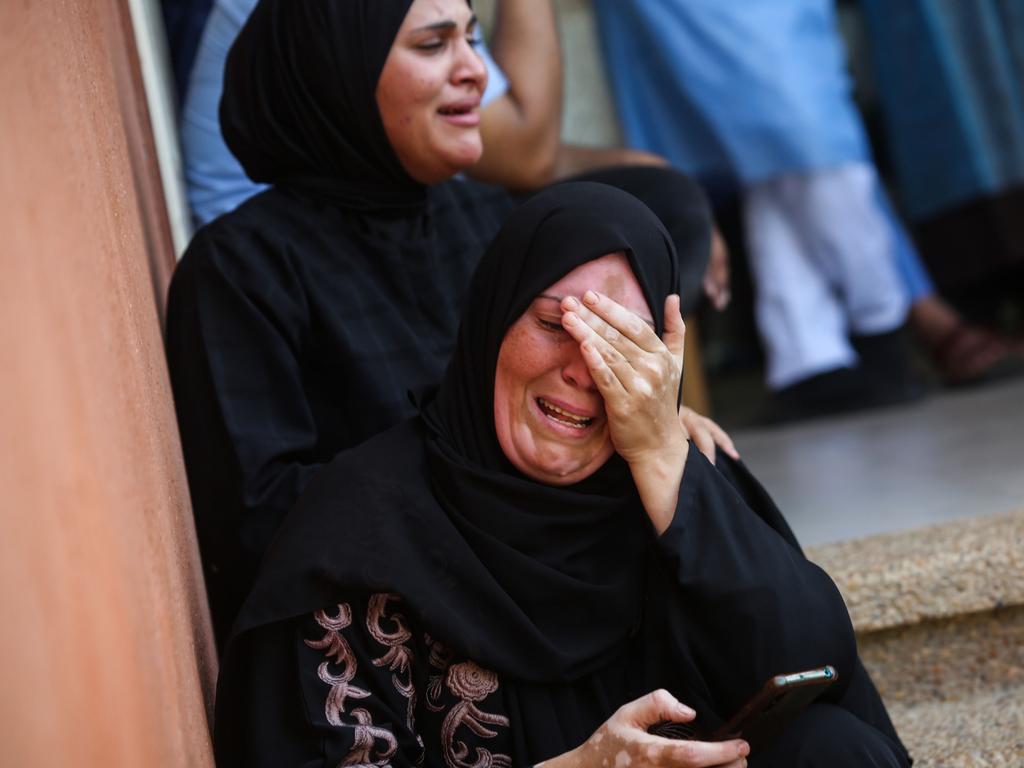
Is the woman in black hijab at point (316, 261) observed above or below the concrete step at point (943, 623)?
above

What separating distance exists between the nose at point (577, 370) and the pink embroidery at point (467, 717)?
1.34 feet

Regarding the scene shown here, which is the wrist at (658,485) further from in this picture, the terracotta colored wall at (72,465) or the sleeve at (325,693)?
the terracotta colored wall at (72,465)

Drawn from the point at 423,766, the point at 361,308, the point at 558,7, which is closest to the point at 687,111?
the point at 558,7

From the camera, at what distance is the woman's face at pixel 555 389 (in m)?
1.91

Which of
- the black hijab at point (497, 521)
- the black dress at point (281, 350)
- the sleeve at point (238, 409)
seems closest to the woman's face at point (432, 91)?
the black dress at point (281, 350)

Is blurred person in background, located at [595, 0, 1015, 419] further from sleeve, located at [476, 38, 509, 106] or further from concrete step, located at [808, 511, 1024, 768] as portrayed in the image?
concrete step, located at [808, 511, 1024, 768]

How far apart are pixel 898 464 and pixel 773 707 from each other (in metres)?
1.85

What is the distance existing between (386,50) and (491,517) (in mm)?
1099

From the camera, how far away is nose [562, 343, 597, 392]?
189 centimetres

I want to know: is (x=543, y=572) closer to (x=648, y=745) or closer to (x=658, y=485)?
(x=658, y=485)

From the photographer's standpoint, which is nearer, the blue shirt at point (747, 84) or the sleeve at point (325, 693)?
the sleeve at point (325, 693)

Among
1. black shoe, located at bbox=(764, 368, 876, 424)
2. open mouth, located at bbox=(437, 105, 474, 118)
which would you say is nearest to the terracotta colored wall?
open mouth, located at bbox=(437, 105, 474, 118)

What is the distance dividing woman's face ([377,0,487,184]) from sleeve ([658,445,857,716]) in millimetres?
974

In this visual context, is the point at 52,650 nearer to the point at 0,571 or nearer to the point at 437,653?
the point at 0,571
